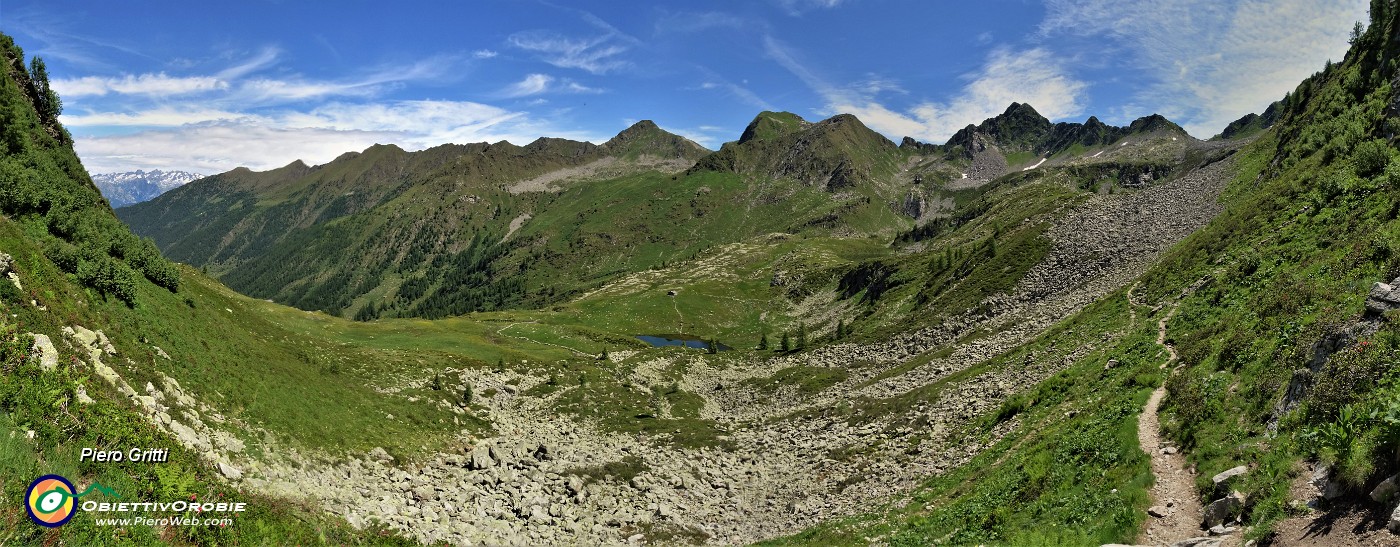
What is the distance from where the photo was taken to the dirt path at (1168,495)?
16.2 metres

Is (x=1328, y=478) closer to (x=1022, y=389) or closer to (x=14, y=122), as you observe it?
(x=1022, y=389)

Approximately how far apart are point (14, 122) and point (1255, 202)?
99534 millimetres

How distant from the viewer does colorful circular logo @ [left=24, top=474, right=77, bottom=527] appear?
10961 millimetres

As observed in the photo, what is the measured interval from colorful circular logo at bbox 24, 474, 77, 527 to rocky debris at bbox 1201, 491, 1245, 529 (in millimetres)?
26788

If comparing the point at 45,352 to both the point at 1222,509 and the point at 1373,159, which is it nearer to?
the point at 1222,509

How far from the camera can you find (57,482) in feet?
38.1

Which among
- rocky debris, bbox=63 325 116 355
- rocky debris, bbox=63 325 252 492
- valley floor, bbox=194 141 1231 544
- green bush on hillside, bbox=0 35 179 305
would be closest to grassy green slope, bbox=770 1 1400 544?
valley floor, bbox=194 141 1231 544

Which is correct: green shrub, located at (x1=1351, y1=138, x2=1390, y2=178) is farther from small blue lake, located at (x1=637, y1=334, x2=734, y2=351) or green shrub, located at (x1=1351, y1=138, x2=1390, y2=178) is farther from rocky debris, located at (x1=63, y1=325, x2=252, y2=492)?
small blue lake, located at (x1=637, y1=334, x2=734, y2=351)

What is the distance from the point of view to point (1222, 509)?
15.5m

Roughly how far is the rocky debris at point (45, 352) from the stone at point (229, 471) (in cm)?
642

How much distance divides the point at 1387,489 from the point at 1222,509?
4.91m

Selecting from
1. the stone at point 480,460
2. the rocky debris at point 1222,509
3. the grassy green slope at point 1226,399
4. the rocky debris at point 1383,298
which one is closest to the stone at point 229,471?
the stone at point 480,460

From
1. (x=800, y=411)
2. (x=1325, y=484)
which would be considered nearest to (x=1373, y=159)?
(x=1325, y=484)

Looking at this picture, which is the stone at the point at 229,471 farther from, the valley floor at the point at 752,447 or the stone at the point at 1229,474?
the stone at the point at 1229,474
